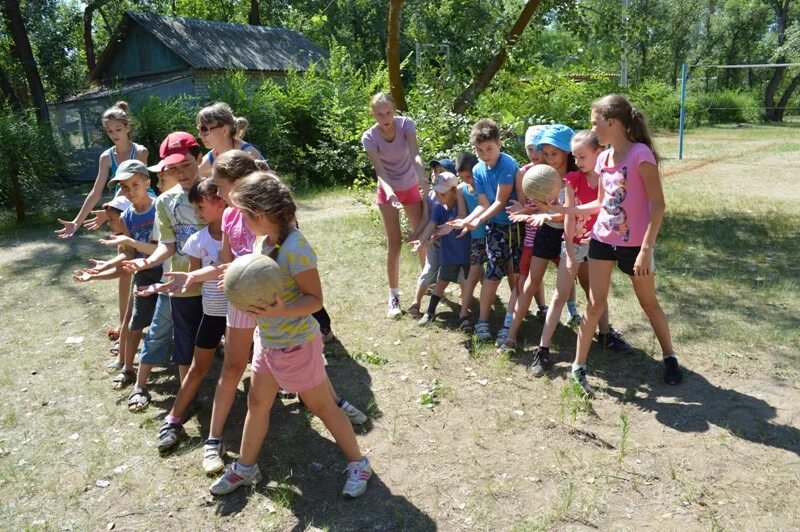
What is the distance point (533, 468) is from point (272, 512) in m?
1.41

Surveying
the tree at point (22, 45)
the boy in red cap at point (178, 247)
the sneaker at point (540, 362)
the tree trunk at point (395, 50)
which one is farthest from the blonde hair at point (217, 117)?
the tree at point (22, 45)

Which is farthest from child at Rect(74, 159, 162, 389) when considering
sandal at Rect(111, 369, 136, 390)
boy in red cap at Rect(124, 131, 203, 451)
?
boy in red cap at Rect(124, 131, 203, 451)

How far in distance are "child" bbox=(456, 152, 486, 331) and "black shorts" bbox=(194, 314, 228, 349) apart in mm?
2428

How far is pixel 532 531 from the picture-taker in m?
2.91

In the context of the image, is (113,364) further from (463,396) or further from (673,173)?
(673,173)

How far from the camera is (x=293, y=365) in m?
2.98

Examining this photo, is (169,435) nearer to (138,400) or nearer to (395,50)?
(138,400)

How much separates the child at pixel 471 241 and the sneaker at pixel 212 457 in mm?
2522

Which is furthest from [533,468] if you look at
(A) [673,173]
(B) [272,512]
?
(A) [673,173]

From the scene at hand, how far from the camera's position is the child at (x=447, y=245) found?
18.1ft

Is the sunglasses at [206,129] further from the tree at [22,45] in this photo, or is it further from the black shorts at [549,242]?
the tree at [22,45]

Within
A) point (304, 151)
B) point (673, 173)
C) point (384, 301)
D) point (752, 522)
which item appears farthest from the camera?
point (304, 151)

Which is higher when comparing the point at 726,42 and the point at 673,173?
the point at 726,42

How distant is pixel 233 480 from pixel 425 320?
106 inches
